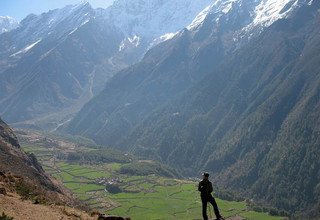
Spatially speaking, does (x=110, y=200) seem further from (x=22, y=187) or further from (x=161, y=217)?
(x=22, y=187)

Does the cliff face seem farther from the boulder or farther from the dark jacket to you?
the dark jacket

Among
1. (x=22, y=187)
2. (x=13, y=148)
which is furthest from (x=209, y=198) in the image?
(x=13, y=148)

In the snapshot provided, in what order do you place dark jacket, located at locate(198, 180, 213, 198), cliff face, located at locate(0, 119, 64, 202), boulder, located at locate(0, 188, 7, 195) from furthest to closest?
cliff face, located at locate(0, 119, 64, 202) → boulder, located at locate(0, 188, 7, 195) → dark jacket, located at locate(198, 180, 213, 198)

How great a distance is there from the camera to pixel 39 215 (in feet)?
151

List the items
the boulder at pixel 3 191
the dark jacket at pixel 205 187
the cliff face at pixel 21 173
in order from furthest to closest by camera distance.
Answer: the cliff face at pixel 21 173
the boulder at pixel 3 191
the dark jacket at pixel 205 187

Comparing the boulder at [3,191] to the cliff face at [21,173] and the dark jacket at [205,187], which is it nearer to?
the cliff face at [21,173]

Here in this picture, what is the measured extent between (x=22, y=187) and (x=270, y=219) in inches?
5956

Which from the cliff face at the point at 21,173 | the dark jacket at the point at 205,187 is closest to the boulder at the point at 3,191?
the cliff face at the point at 21,173

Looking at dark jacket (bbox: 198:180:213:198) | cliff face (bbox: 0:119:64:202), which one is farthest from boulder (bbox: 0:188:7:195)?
dark jacket (bbox: 198:180:213:198)

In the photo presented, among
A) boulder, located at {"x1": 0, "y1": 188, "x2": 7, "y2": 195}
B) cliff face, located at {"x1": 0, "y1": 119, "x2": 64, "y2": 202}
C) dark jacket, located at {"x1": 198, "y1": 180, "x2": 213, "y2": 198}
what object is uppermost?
cliff face, located at {"x1": 0, "y1": 119, "x2": 64, "y2": 202}

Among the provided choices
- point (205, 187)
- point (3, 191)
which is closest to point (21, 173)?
point (3, 191)

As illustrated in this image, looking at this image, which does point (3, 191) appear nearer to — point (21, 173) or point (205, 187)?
point (205, 187)

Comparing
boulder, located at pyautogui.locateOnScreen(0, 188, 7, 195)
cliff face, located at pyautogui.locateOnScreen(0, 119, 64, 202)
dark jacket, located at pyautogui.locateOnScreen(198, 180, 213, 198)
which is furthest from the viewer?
cliff face, located at pyautogui.locateOnScreen(0, 119, 64, 202)

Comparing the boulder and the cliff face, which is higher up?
the cliff face
